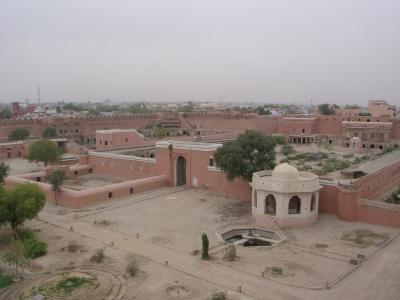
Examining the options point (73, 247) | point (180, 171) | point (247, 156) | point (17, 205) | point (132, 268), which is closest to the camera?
point (132, 268)

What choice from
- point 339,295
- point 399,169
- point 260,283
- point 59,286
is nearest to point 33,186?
point 59,286

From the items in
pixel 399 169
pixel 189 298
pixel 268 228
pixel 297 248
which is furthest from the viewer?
pixel 399 169

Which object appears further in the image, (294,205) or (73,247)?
(294,205)

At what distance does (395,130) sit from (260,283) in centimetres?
4931

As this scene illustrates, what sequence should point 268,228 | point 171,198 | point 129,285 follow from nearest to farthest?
point 129,285
point 268,228
point 171,198

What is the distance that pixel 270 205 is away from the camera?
20.7m

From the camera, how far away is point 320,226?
19.6 meters

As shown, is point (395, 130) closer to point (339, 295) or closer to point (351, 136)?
point (351, 136)

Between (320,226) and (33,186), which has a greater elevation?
(33,186)

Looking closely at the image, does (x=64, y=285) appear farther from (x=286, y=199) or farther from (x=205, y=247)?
(x=286, y=199)

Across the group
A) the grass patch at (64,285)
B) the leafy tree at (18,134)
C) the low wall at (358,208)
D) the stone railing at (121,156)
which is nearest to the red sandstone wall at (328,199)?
the low wall at (358,208)

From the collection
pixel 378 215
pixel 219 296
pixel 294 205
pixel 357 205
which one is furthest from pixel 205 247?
pixel 378 215

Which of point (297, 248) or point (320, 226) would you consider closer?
point (297, 248)

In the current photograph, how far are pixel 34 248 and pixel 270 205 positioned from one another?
37.9 ft
